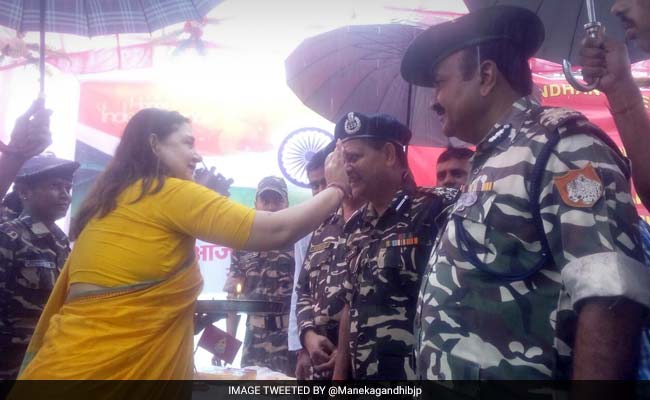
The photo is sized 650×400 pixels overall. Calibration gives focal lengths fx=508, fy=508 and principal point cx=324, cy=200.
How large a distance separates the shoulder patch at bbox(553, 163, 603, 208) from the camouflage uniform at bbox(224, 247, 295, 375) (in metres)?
3.77

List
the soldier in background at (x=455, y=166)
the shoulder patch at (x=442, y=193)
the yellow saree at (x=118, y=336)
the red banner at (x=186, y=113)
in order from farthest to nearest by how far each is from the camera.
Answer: the red banner at (x=186, y=113)
the soldier in background at (x=455, y=166)
the shoulder patch at (x=442, y=193)
the yellow saree at (x=118, y=336)

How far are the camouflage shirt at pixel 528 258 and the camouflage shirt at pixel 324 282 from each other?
1.38 meters

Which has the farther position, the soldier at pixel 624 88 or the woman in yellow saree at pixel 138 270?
the woman in yellow saree at pixel 138 270

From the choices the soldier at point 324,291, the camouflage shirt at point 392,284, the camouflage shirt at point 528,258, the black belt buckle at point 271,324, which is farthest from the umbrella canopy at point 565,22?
the black belt buckle at point 271,324

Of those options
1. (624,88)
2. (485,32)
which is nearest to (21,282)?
(485,32)

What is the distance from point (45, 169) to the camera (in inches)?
153

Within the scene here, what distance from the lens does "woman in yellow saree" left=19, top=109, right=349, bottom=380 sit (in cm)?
179

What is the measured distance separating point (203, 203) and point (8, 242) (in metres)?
2.53

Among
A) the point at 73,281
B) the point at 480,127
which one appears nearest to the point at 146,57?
the point at 73,281

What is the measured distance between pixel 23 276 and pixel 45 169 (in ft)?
2.69

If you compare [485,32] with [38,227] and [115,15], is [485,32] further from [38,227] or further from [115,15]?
[38,227]

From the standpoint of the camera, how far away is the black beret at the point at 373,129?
8.95ft

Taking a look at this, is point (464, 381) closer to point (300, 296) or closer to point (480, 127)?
point (480, 127)

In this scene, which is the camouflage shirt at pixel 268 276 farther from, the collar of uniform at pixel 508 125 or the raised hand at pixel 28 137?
the collar of uniform at pixel 508 125
